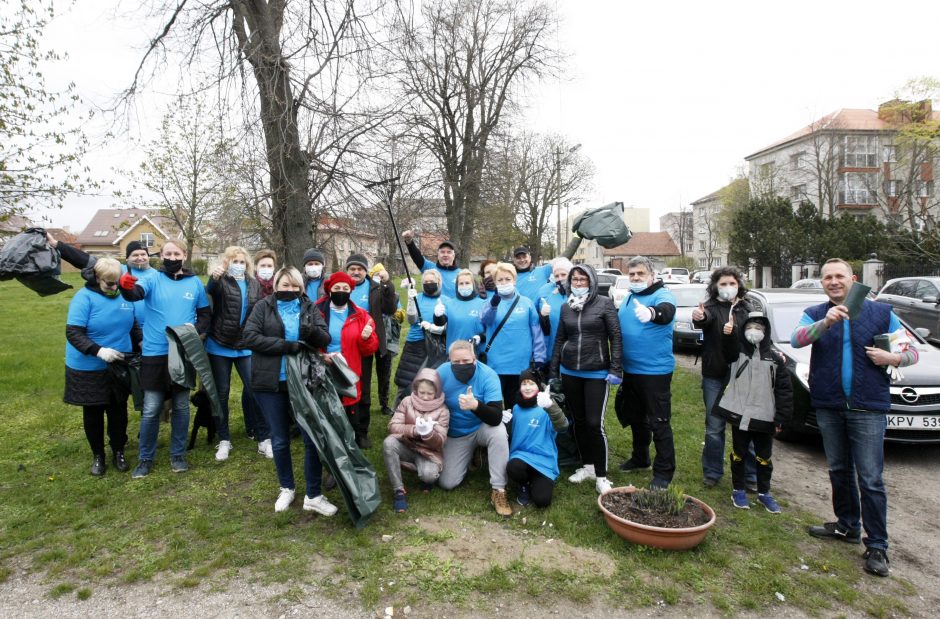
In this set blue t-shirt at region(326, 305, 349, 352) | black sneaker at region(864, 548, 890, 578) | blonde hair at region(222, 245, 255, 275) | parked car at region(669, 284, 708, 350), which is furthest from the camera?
parked car at region(669, 284, 708, 350)

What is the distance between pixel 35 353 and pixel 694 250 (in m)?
68.3

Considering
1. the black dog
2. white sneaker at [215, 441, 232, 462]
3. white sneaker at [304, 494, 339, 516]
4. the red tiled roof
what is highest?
the red tiled roof

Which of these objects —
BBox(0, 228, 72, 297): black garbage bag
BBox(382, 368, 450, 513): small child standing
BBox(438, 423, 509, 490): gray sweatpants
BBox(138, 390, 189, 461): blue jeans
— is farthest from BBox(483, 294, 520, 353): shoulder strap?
BBox(0, 228, 72, 297): black garbage bag

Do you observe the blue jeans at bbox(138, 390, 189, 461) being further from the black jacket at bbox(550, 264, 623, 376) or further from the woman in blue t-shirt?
the black jacket at bbox(550, 264, 623, 376)

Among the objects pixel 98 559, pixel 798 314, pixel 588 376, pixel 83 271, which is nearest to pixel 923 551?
pixel 588 376

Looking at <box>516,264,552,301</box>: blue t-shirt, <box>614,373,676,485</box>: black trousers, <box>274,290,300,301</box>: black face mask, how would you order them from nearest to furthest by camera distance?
<box>274,290,300,301</box>: black face mask
<box>614,373,676,485</box>: black trousers
<box>516,264,552,301</box>: blue t-shirt

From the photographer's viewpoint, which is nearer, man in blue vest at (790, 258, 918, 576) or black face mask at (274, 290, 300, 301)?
man in blue vest at (790, 258, 918, 576)

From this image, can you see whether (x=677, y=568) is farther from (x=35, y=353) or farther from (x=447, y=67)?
(x=447, y=67)

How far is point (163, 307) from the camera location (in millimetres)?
4824

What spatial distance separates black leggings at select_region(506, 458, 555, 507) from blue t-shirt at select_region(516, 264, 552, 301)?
2.23 m

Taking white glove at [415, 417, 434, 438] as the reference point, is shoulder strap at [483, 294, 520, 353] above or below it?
above

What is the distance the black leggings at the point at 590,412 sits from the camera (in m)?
4.46

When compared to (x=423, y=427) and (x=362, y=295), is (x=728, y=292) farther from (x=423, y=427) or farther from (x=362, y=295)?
(x=362, y=295)

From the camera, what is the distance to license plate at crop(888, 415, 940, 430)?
504 cm
